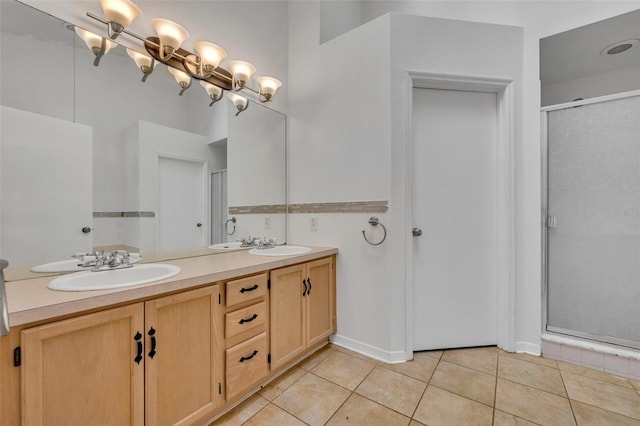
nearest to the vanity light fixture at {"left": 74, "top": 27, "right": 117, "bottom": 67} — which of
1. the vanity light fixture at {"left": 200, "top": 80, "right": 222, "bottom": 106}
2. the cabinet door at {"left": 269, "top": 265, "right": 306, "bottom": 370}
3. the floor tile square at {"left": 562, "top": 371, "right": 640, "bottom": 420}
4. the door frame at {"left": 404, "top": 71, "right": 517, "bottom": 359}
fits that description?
the vanity light fixture at {"left": 200, "top": 80, "right": 222, "bottom": 106}

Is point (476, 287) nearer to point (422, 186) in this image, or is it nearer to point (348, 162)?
point (422, 186)

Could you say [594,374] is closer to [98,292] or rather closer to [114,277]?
[98,292]

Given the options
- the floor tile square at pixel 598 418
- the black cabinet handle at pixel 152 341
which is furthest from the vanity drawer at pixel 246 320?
the floor tile square at pixel 598 418

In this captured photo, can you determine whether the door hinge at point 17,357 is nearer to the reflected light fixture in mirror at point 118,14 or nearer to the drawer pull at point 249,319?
the drawer pull at point 249,319

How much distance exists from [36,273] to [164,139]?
904mm

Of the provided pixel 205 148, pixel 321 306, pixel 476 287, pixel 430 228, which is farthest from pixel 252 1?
pixel 476 287

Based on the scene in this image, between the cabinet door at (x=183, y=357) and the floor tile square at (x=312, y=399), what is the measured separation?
0.40 meters

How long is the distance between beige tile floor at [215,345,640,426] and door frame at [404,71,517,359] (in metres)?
0.26

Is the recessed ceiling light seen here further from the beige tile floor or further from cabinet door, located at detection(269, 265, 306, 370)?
cabinet door, located at detection(269, 265, 306, 370)

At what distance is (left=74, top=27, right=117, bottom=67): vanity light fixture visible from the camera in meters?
1.31

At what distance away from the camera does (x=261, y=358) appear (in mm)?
1524

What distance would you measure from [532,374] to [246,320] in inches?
72.4

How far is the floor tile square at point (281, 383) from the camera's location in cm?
156

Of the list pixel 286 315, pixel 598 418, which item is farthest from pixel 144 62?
pixel 598 418
